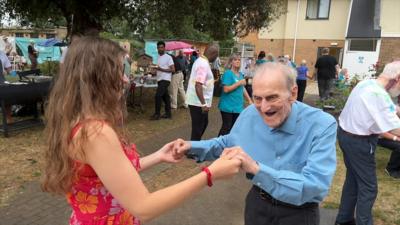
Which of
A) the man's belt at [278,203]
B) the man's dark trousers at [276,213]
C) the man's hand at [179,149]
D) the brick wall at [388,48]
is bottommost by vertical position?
the man's dark trousers at [276,213]

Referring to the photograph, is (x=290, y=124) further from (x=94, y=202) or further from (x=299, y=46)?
(x=299, y=46)

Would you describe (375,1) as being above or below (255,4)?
above

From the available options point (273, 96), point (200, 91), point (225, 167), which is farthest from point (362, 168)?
point (200, 91)

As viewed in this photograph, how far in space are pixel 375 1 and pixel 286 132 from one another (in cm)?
2447

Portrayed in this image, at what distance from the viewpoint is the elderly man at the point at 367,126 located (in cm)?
327

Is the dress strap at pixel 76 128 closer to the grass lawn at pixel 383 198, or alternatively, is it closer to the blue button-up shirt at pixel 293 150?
the blue button-up shirt at pixel 293 150

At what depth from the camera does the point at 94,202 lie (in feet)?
5.84

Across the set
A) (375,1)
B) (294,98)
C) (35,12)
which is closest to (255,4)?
(35,12)

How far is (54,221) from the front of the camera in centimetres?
396

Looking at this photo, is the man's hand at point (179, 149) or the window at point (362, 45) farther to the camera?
the window at point (362, 45)

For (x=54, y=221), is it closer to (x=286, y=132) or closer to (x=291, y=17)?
(x=286, y=132)

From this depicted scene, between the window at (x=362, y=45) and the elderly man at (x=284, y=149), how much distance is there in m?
24.0

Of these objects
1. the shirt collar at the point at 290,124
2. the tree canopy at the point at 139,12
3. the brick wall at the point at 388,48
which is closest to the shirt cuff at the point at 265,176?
the shirt collar at the point at 290,124

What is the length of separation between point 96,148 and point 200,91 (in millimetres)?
4395
